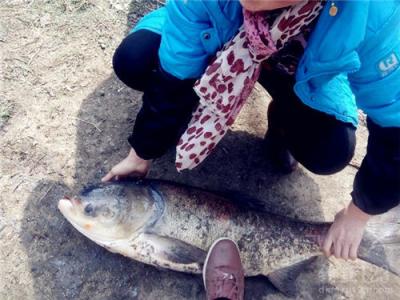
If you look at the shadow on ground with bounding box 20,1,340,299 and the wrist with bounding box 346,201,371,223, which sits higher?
the wrist with bounding box 346,201,371,223

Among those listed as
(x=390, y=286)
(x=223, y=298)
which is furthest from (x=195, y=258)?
(x=390, y=286)

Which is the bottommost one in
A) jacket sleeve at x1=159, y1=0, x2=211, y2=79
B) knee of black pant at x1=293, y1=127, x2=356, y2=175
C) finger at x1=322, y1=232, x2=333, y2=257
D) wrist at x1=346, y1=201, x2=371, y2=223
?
finger at x1=322, y1=232, x2=333, y2=257

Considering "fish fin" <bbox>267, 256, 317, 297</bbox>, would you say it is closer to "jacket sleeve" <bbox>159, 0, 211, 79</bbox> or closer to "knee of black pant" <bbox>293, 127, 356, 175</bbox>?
"knee of black pant" <bbox>293, 127, 356, 175</bbox>

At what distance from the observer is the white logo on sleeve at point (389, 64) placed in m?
1.54

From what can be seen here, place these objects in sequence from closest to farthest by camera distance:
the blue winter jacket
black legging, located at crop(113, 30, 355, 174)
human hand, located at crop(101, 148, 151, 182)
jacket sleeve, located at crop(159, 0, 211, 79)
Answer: the blue winter jacket, jacket sleeve, located at crop(159, 0, 211, 79), black legging, located at crop(113, 30, 355, 174), human hand, located at crop(101, 148, 151, 182)

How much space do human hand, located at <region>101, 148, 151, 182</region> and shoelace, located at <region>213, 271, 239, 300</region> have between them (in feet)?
1.66

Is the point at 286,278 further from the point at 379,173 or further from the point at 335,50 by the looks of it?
the point at 335,50

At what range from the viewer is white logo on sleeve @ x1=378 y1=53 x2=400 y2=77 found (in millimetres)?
1537

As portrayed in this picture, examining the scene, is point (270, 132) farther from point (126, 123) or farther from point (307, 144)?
point (126, 123)

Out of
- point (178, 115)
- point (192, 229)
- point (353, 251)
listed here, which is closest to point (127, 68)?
A: point (178, 115)

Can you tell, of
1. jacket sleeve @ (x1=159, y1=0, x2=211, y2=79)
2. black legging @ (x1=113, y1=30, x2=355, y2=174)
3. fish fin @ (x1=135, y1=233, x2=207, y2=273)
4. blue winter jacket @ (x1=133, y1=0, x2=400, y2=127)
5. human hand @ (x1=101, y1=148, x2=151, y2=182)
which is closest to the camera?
blue winter jacket @ (x1=133, y1=0, x2=400, y2=127)

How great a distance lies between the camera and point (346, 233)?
6.68ft

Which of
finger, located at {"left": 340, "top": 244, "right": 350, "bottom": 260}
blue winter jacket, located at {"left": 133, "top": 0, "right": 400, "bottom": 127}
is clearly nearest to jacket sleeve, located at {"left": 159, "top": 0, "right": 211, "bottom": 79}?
blue winter jacket, located at {"left": 133, "top": 0, "right": 400, "bottom": 127}

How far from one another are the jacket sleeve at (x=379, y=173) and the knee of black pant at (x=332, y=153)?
0.17 meters
